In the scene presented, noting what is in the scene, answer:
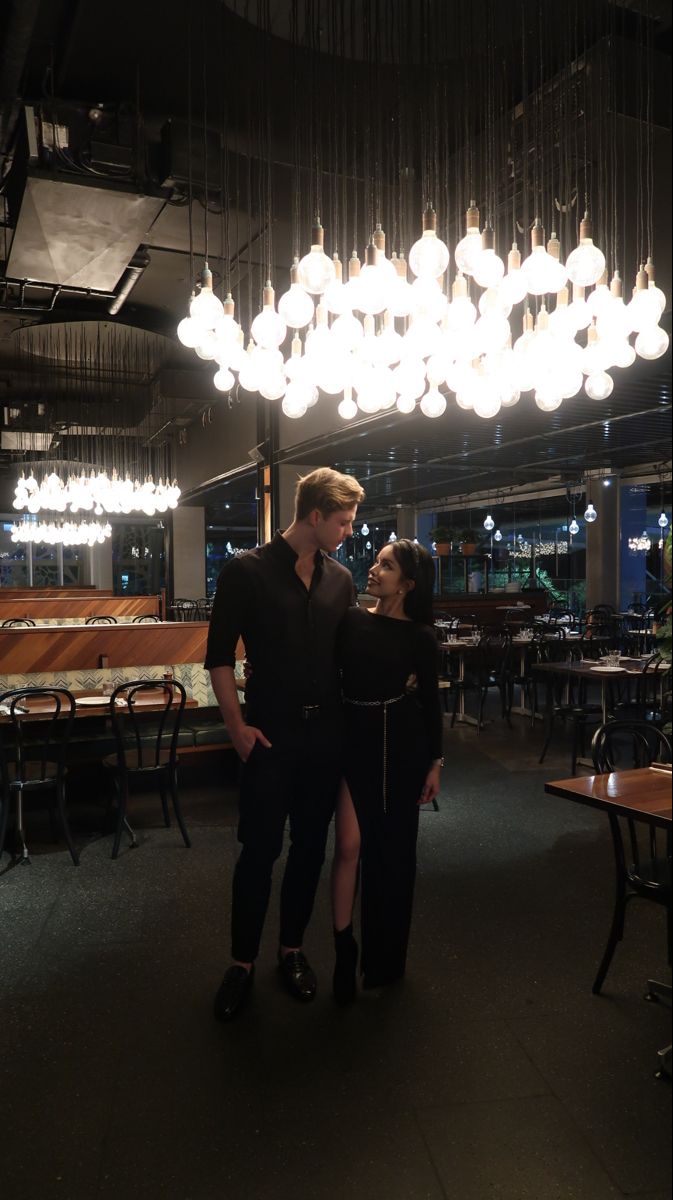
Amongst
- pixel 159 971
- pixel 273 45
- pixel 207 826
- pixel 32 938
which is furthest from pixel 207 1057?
pixel 273 45

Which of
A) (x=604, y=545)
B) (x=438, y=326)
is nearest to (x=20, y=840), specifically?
(x=438, y=326)

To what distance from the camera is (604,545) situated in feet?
46.8

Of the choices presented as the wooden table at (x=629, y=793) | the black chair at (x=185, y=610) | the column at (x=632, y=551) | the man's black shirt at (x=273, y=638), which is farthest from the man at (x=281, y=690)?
the column at (x=632, y=551)

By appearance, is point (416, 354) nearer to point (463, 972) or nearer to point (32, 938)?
point (463, 972)

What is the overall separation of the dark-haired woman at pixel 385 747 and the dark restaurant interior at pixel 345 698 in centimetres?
12

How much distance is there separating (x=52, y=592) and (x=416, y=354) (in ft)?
34.5

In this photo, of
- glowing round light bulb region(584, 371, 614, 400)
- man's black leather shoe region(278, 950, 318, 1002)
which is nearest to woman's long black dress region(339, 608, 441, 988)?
man's black leather shoe region(278, 950, 318, 1002)

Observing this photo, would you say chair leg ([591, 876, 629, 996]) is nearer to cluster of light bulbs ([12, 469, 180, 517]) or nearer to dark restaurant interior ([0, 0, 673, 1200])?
dark restaurant interior ([0, 0, 673, 1200])

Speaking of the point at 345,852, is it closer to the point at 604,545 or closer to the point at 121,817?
the point at 121,817

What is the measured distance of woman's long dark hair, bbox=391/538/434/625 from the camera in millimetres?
2661

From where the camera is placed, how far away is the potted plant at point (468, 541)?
540 inches

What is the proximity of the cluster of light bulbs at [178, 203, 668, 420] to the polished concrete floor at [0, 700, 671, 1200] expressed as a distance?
247 cm

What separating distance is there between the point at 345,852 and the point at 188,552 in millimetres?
14378

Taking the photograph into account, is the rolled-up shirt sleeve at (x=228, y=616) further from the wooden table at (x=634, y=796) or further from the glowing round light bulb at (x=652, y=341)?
the glowing round light bulb at (x=652, y=341)
